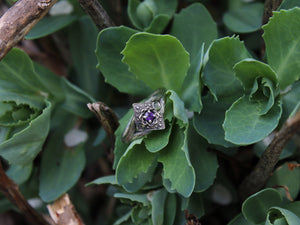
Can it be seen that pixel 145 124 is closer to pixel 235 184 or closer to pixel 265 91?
pixel 265 91

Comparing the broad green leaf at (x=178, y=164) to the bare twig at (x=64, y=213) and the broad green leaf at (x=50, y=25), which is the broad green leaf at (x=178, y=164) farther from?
the broad green leaf at (x=50, y=25)

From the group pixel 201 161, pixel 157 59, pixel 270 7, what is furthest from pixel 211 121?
pixel 270 7

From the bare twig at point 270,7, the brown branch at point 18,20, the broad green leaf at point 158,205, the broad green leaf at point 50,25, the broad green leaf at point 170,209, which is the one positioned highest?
the brown branch at point 18,20

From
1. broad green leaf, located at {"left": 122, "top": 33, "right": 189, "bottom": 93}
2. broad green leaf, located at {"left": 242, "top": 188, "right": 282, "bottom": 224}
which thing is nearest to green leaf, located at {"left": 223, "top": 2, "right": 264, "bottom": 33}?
broad green leaf, located at {"left": 122, "top": 33, "right": 189, "bottom": 93}

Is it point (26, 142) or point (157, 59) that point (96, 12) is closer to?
point (157, 59)

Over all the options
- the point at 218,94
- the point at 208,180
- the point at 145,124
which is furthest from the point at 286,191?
the point at 145,124

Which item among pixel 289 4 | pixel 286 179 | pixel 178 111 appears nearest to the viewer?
pixel 178 111

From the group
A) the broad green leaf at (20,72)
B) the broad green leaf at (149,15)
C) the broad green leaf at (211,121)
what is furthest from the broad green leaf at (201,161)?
the broad green leaf at (20,72)
